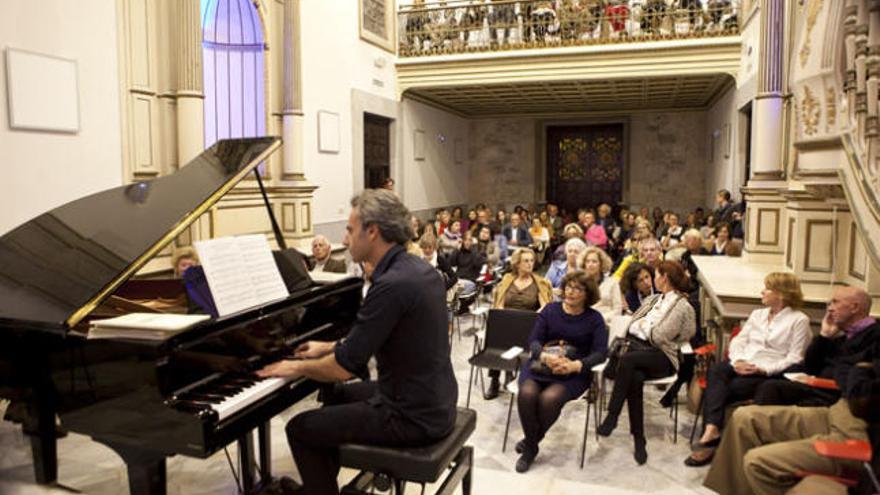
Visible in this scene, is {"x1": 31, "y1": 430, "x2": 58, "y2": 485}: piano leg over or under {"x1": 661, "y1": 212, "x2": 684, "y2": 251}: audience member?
under

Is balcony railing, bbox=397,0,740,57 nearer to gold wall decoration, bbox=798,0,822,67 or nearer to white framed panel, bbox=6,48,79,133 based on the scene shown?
gold wall decoration, bbox=798,0,822,67

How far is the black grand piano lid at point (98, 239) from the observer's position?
2.53m

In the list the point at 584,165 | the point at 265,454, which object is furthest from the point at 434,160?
the point at 265,454

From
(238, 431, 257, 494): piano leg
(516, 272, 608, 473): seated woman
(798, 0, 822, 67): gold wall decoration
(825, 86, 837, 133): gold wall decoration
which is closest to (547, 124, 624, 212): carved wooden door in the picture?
(798, 0, 822, 67): gold wall decoration

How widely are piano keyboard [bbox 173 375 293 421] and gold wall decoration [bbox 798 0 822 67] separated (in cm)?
377

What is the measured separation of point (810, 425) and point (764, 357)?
0.70 meters

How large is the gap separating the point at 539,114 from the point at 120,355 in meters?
14.5

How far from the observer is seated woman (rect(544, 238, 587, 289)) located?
19.1 feet

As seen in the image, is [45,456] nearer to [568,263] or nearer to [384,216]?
[384,216]

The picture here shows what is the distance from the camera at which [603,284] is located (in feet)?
17.7

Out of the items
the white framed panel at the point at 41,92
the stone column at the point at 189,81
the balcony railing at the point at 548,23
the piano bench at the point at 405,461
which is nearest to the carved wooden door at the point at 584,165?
the balcony railing at the point at 548,23

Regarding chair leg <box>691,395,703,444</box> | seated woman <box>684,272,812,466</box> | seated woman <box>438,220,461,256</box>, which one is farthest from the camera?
seated woman <box>438,220,461,256</box>

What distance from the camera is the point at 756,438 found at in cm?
325

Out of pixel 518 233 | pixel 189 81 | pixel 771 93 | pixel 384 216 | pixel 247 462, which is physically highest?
pixel 189 81
